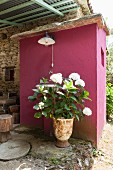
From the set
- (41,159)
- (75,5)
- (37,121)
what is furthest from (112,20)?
(41,159)

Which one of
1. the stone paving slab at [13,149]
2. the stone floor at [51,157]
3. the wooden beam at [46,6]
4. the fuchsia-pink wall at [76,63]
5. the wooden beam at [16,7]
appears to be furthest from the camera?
the wooden beam at [16,7]

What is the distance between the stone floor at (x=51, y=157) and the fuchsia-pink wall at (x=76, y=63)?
44cm

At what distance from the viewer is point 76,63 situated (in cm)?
383

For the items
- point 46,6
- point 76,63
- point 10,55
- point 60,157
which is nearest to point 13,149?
point 60,157

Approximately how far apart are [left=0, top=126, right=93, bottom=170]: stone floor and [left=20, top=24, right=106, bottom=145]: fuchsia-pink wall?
0.44m

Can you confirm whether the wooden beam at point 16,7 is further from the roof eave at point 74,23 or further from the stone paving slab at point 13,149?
the stone paving slab at point 13,149

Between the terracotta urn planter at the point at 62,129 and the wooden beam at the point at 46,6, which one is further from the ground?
the wooden beam at the point at 46,6

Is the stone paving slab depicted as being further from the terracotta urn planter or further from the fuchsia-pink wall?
the fuchsia-pink wall

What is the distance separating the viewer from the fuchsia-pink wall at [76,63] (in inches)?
143

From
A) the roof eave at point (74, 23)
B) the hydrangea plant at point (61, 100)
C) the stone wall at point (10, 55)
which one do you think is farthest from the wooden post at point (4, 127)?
the stone wall at point (10, 55)

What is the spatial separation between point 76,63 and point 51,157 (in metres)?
2.25

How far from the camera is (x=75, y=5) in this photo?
496cm

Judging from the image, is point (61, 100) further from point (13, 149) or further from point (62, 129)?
point (13, 149)

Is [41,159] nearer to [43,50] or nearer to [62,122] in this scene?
[62,122]
